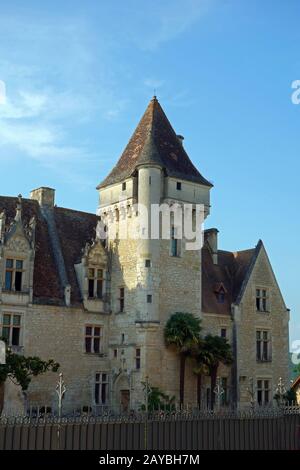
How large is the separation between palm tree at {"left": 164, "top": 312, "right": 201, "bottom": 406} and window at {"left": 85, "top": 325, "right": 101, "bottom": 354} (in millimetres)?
4037

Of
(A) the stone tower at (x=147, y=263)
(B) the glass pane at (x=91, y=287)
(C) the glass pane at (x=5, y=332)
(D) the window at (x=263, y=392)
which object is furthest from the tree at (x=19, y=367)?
(D) the window at (x=263, y=392)

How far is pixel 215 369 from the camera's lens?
132 ft

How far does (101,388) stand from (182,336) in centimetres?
555

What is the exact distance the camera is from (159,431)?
78.5 feet

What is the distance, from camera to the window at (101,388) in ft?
129

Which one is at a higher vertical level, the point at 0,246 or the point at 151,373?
the point at 0,246

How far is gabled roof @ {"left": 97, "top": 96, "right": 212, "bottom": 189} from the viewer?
41.2m

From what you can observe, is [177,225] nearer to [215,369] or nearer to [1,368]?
[215,369]

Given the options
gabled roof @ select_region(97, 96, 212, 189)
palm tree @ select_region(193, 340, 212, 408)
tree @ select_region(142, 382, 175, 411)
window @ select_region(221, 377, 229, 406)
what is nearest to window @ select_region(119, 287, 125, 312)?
palm tree @ select_region(193, 340, 212, 408)

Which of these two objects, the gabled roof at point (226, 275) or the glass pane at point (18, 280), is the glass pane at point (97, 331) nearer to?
the glass pane at point (18, 280)

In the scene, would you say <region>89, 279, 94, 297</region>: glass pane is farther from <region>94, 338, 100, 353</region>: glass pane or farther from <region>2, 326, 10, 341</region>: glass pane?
<region>2, 326, 10, 341</region>: glass pane

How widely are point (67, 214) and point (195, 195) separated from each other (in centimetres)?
794
